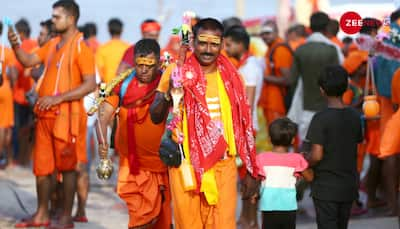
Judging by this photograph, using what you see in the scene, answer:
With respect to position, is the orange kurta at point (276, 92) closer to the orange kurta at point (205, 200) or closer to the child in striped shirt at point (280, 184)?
the child in striped shirt at point (280, 184)

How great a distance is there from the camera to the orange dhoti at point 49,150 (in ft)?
28.4

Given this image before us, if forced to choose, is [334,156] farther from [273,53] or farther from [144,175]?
[273,53]

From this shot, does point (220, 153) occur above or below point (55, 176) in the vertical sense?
above

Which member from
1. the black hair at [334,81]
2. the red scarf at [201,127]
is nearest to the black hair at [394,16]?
the black hair at [334,81]

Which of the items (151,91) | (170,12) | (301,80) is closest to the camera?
(151,91)

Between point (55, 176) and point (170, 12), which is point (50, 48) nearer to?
point (55, 176)

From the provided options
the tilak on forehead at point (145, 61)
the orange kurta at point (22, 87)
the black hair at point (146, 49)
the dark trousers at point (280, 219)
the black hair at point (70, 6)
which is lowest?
the dark trousers at point (280, 219)

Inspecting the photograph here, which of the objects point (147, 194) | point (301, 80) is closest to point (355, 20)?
point (147, 194)

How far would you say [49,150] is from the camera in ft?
28.5

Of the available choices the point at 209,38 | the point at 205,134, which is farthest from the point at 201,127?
the point at 209,38

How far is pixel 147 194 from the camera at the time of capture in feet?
23.2

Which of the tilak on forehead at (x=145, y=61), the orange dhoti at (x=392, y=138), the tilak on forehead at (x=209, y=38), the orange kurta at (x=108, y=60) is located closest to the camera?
the tilak on forehead at (x=209, y=38)

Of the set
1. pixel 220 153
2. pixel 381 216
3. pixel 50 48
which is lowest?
pixel 381 216

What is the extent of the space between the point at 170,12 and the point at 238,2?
306cm
